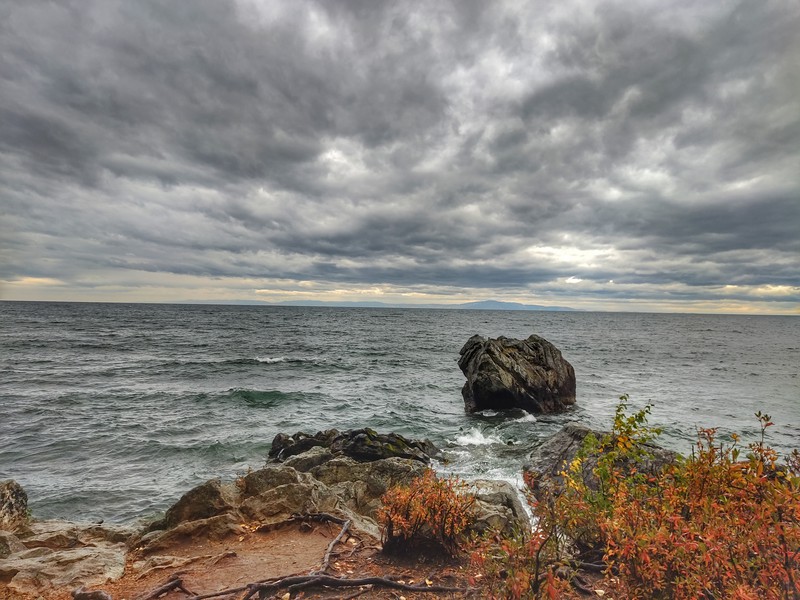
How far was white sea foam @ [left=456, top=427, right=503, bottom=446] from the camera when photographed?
64.5ft

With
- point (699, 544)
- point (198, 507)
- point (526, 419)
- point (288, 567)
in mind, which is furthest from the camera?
point (526, 419)

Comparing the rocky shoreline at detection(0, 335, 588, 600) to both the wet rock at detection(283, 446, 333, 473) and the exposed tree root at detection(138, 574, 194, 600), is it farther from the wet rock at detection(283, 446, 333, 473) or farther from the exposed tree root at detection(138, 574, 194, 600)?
the exposed tree root at detection(138, 574, 194, 600)

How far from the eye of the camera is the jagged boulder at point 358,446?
16.1 metres

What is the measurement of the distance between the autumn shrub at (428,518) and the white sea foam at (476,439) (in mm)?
13852

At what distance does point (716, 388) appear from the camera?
111ft

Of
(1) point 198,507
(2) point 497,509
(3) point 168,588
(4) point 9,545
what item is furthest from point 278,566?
(4) point 9,545

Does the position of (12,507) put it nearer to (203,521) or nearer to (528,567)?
(203,521)

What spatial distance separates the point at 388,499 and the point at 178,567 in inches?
150

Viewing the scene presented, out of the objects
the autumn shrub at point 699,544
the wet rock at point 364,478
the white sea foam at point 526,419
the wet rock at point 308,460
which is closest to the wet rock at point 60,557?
Answer: the wet rock at point 364,478

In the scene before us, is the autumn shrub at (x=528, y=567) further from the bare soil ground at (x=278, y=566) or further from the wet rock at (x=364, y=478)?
the wet rock at (x=364, y=478)

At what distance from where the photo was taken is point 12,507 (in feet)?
31.3

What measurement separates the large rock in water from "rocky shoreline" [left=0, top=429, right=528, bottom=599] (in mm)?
14735

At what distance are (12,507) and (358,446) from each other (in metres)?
10.0

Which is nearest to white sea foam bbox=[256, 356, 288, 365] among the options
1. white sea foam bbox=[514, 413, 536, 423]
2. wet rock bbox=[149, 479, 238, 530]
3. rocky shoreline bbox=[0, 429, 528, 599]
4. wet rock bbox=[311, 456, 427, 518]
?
white sea foam bbox=[514, 413, 536, 423]
